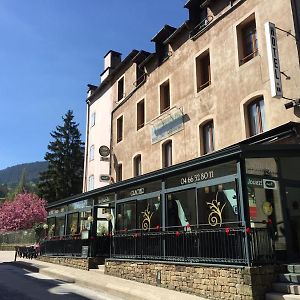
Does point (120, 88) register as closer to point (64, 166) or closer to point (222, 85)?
point (222, 85)

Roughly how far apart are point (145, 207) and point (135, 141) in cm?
829

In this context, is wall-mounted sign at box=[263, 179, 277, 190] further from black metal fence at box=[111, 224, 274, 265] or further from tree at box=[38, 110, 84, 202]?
tree at box=[38, 110, 84, 202]

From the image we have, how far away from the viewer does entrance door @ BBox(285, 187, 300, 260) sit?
1121 centimetres

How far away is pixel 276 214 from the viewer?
452 inches

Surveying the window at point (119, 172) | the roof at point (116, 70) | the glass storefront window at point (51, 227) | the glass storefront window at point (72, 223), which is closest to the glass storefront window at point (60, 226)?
the glass storefront window at point (51, 227)

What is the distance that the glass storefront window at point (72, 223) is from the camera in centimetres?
2158

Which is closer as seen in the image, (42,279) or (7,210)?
(42,279)

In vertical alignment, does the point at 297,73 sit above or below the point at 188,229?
above

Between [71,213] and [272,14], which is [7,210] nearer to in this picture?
[71,213]

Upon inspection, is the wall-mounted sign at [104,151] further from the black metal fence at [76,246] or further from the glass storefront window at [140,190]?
the glass storefront window at [140,190]

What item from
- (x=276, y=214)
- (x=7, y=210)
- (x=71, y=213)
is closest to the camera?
(x=276, y=214)

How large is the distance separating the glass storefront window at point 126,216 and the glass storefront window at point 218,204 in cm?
436

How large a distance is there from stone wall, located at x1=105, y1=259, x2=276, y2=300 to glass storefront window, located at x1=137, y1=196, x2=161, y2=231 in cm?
147

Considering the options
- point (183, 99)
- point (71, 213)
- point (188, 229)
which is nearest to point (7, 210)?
point (71, 213)
